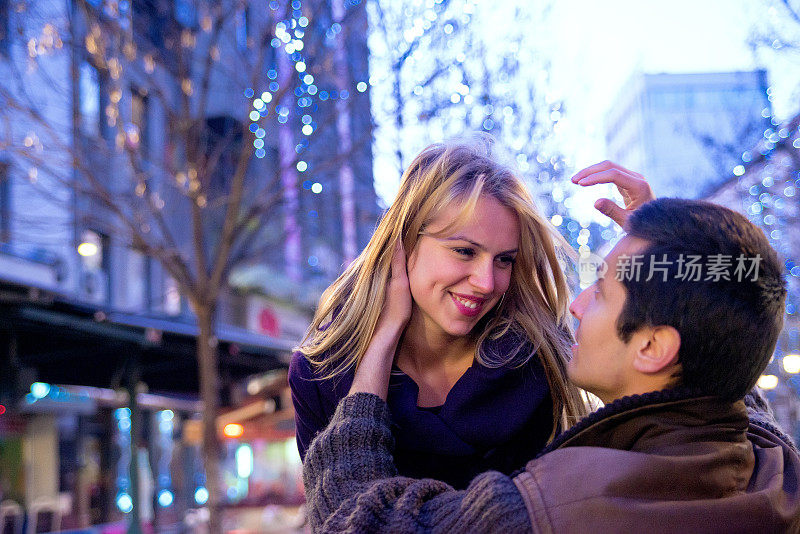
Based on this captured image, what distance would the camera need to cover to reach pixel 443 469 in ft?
8.90

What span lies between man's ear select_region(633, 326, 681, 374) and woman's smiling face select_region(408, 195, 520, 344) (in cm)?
94

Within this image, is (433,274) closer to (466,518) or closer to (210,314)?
(466,518)

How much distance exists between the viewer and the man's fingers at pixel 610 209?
2587 millimetres

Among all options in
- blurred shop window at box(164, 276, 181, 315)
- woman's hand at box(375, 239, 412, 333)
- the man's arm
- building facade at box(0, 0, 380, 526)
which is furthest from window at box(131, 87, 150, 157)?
the man's arm

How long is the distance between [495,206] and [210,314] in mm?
7229

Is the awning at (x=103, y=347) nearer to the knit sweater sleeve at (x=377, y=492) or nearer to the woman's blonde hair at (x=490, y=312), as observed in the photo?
the woman's blonde hair at (x=490, y=312)

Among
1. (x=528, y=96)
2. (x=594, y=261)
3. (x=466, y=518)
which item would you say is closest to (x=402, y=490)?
(x=466, y=518)

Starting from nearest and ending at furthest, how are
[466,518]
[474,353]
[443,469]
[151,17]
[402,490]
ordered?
[466,518], [402,490], [443,469], [474,353], [151,17]

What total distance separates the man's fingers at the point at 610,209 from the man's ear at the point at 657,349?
0.81 m

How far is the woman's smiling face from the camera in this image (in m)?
2.76

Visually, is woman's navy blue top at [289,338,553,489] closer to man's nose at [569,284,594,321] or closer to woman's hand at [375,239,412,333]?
woman's hand at [375,239,412,333]

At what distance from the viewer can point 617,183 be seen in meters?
2.53

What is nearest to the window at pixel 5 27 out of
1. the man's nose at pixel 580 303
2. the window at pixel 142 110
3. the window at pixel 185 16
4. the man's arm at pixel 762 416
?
the window at pixel 185 16

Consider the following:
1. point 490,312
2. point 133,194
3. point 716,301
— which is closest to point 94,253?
point 133,194
